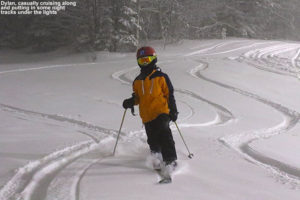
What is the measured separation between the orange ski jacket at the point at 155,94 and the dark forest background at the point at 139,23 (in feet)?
69.4

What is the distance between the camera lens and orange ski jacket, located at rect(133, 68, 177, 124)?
4719 mm

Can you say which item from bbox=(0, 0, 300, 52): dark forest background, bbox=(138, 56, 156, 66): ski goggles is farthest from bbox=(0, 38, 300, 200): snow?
bbox=(0, 0, 300, 52): dark forest background

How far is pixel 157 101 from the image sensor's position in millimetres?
4750

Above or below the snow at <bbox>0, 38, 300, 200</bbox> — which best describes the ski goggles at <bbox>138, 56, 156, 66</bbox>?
above

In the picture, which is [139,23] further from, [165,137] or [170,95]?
[165,137]

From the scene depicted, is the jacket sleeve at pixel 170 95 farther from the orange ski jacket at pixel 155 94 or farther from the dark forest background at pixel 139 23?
the dark forest background at pixel 139 23

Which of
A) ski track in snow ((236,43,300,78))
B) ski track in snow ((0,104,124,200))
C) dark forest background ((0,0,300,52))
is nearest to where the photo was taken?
ski track in snow ((0,104,124,200))

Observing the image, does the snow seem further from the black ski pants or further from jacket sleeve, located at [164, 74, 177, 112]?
jacket sleeve, located at [164, 74, 177, 112]

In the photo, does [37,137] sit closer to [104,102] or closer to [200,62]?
[104,102]

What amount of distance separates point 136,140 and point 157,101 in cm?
162

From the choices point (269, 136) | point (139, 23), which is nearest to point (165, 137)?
point (269, 136)

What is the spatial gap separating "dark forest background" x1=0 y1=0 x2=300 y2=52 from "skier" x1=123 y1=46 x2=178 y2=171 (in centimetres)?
2112

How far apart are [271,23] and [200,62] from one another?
3098cm

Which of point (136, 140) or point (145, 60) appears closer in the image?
point (145, 60)
